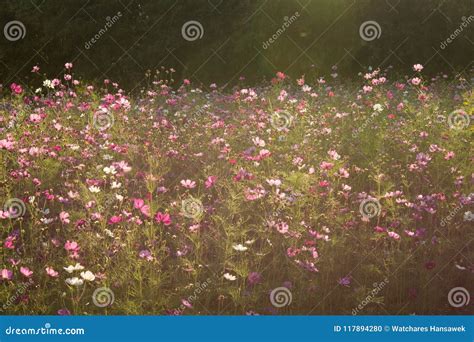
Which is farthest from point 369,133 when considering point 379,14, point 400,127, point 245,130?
point 379,14

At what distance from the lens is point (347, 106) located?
706 centimetres

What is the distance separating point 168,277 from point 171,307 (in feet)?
1.00
